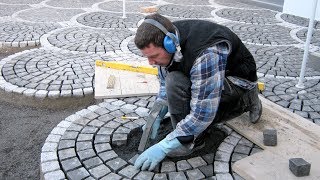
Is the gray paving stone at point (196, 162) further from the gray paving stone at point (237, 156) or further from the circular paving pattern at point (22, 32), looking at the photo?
the circular paving pattern at point (22, 32)

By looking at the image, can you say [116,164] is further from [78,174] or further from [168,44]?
[168,44]

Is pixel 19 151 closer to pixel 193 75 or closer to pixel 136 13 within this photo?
pixel 193 75

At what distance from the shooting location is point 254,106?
365cm

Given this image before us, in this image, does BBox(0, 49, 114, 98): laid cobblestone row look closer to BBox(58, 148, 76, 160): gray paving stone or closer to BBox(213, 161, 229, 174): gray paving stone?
BBox(58, 148, 76, 160): gray paving stone

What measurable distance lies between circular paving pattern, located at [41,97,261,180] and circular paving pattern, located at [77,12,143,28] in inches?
173

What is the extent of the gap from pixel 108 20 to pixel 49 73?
3.44 m

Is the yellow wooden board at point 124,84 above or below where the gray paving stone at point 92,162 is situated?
above

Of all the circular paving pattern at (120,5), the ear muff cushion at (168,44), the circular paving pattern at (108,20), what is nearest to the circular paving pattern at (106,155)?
the ear muff cushion at (168,44)

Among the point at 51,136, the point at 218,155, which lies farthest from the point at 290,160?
the point at 51,136

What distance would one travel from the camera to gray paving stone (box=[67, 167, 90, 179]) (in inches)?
120

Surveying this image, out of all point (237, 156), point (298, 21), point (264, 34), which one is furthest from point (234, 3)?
point (237, 156)

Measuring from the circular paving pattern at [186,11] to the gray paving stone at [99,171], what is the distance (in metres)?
6.40

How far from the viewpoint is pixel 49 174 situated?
311 cm

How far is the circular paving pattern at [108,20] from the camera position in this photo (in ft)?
26.7
